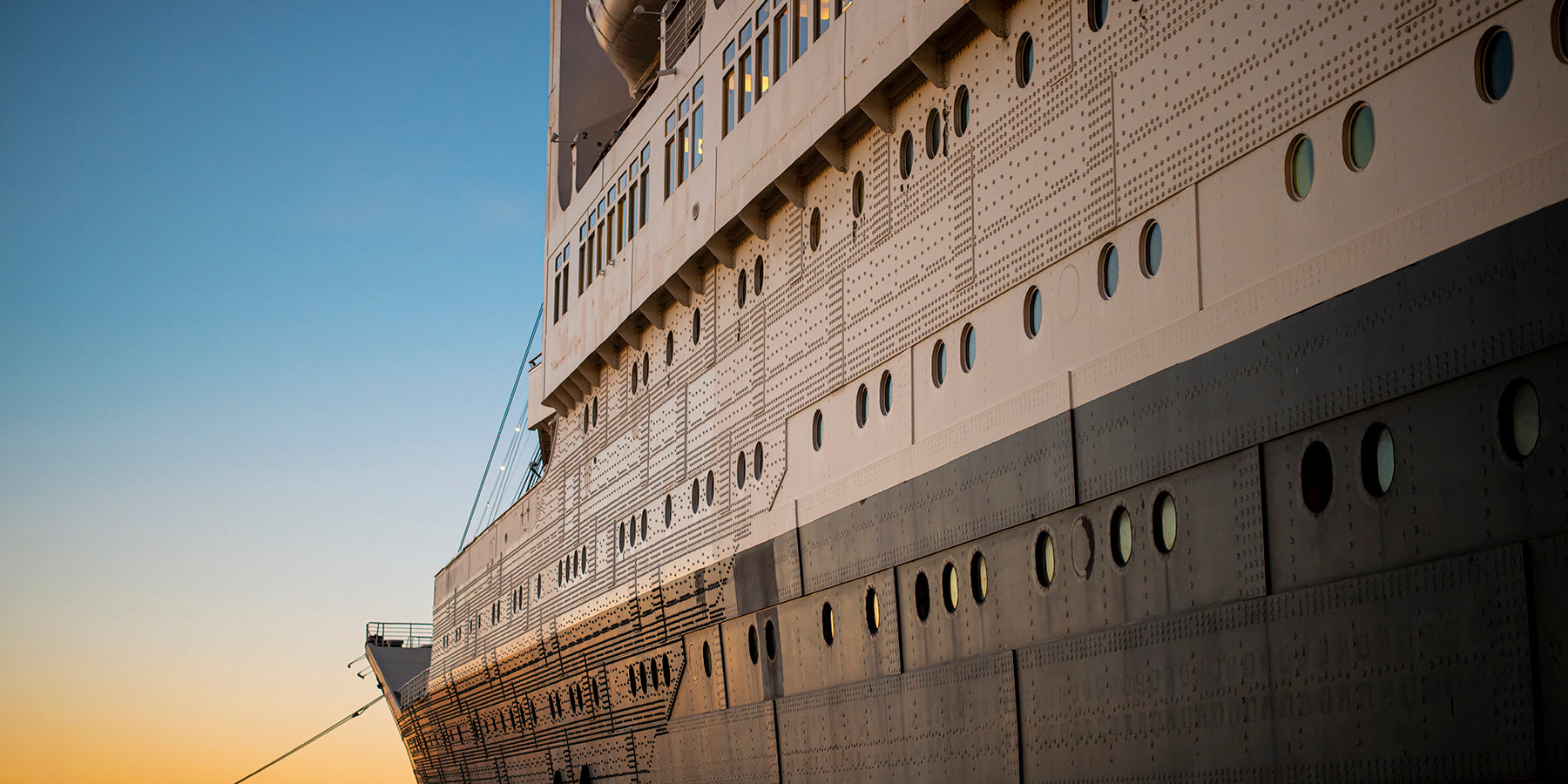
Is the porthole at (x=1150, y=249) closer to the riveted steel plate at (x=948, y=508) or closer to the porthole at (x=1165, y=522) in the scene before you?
the riveted steel plate at (x=948, y=508)

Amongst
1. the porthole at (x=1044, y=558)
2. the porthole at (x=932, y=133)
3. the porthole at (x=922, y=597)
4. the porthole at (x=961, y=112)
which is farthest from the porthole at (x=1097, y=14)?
the porthole at (x=922, y=597)

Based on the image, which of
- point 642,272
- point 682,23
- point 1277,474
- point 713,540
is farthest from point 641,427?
point 1277,474

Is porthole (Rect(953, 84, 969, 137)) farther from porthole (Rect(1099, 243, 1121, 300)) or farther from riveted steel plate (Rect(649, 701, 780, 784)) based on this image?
riveted steel plate (Rect(649, 701, 780, 784))

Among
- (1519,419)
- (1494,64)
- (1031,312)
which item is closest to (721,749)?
(1031,312)

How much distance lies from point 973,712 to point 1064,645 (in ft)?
4.75

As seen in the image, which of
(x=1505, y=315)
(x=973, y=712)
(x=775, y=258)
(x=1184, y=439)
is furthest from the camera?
(x=775, y=258)

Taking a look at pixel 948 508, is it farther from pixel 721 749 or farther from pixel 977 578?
pixel 721 749

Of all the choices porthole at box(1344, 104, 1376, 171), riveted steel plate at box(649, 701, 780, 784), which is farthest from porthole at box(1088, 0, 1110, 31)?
riveted steel plate at box(649, 701, 780, 784)

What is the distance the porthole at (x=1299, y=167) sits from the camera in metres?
8.30

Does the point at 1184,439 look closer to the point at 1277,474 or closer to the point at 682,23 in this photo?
the point at 1277,474

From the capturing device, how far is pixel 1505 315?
682 cm

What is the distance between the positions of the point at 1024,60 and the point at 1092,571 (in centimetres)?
435

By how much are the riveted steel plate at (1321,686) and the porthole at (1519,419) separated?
0.49 meters

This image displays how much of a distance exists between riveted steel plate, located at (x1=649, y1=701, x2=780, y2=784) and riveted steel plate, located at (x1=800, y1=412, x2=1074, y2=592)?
1.90 m
